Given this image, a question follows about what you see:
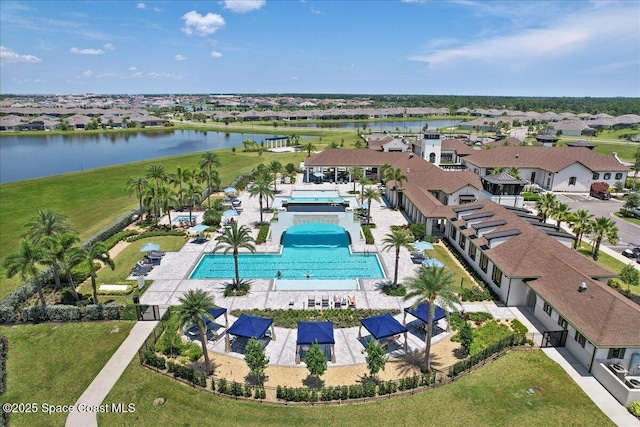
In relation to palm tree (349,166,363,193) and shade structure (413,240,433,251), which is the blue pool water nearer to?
shade structure (413,240,433,251)

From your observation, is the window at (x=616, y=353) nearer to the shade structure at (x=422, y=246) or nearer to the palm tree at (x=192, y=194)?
the shade structure at (x=422, y=246)

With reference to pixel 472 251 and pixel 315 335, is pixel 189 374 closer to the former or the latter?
pixel 315 335

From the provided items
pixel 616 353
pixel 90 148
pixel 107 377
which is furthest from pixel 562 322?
pixel 90 148

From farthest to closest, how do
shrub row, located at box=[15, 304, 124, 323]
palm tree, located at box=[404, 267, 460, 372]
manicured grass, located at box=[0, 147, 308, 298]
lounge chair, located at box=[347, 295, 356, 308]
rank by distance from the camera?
manicured grass, located at box=[0, 147, 308, 298] < lounge chair, located at box=[347, 295, 356, 308] < shrub row, located at box=[15, 304, 124, 323] < palm tree, located at box=[404, 267, 460, 372]

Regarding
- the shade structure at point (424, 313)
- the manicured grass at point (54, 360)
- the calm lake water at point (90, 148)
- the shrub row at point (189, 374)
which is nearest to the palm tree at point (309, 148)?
the calm lake water at point (90, 148)

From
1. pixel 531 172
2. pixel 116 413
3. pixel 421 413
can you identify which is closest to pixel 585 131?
pixel 531 172

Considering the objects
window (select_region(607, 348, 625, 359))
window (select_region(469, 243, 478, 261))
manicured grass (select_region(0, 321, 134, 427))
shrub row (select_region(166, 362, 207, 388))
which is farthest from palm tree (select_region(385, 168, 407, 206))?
shrub row (select_region(166, 362, 207, 388))
